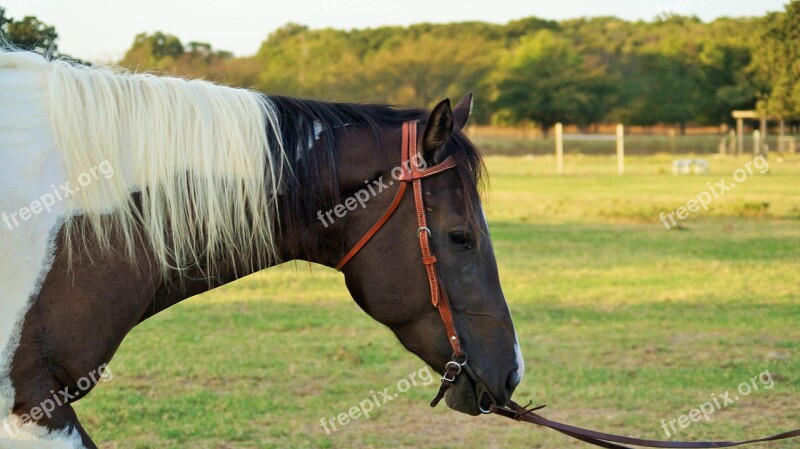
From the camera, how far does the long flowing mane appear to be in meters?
2.46

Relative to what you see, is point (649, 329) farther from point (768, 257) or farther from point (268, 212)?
point (268, 212)

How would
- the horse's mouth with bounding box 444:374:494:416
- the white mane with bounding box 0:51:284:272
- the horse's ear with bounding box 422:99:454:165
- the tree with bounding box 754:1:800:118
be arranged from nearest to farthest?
the white mane with bounding box 0:51:284:272, the horse's ear with bounding box 422:99:454:165, the horse's mouth with bounding box 444:374:494:416, the tree with bounding box 754:1:800:118

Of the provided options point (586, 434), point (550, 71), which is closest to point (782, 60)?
point (586, 434)

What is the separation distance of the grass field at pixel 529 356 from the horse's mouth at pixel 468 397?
0.70 meters

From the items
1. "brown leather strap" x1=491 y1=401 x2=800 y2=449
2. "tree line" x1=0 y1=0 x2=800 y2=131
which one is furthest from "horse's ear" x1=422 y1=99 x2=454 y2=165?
"tree line" x1=0 y1=0 x2=800 y2=131

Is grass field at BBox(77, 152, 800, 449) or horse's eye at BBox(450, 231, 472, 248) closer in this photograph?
horse's eye at BBox(450, 231, 472, 248)

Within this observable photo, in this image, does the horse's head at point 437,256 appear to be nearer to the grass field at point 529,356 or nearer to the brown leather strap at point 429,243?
the brown leather strap at point 429,243

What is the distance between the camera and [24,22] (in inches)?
201

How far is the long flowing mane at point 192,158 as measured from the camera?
8.08 ft

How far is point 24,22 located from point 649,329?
20.9 feet

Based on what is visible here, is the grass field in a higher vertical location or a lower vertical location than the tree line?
lower

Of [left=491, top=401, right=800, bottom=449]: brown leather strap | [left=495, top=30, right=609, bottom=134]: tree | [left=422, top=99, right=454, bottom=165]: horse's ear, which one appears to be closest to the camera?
[left=422, top=99, right=454, bottom=165]: horse's ear

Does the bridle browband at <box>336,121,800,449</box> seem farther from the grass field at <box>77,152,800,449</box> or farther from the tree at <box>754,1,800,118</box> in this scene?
the tree at <box>754,1,800,118</box>

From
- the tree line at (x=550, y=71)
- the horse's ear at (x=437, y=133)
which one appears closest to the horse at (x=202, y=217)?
the horse's ear at (x=437, y=133)
